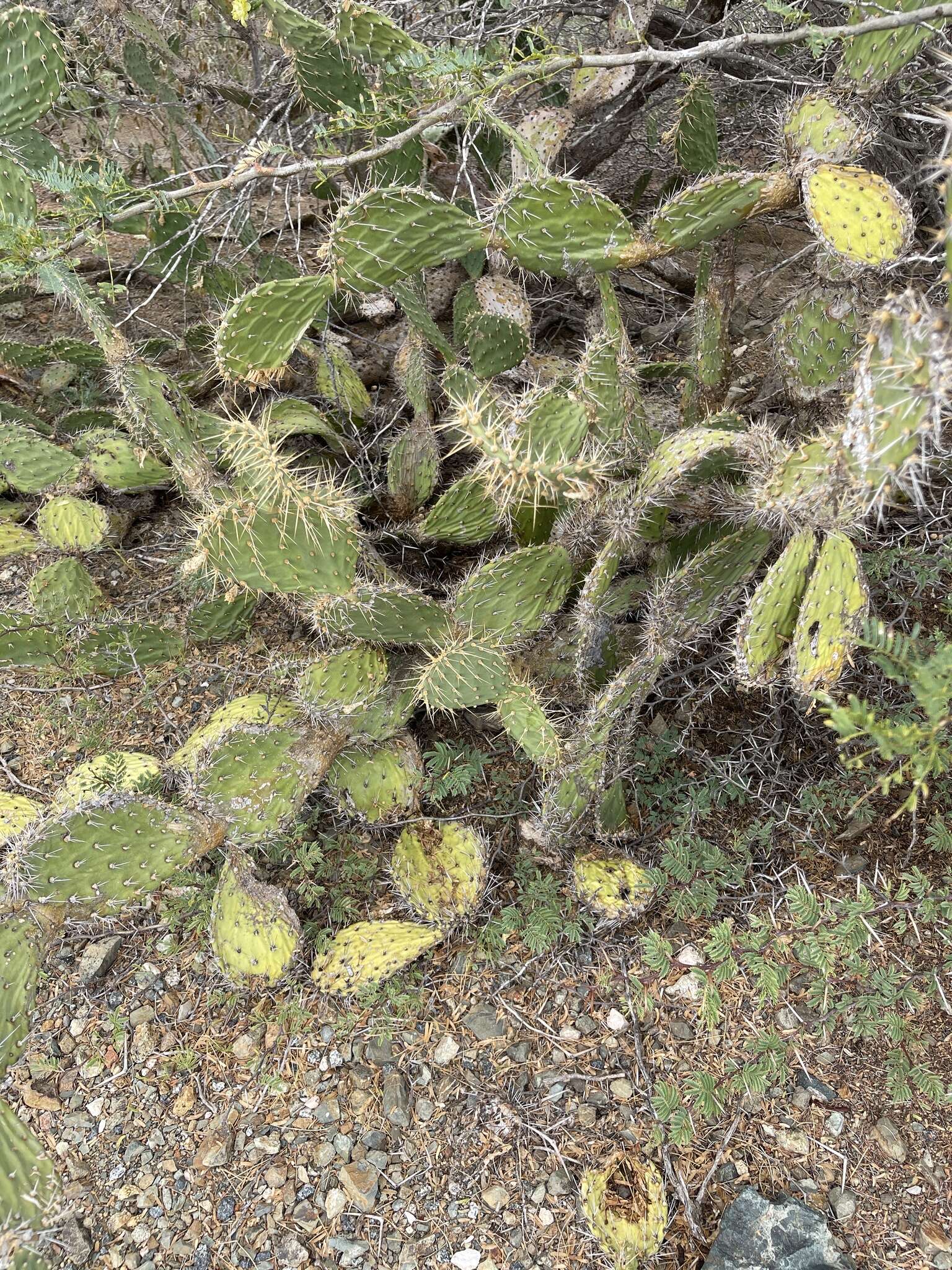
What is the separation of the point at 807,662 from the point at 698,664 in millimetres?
665

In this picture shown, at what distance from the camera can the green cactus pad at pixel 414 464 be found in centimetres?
254

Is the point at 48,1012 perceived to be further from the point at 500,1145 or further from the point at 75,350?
the point at 75,350

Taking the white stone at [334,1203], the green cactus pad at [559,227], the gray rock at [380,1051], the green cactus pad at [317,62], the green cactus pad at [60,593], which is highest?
the green cactus pad at [317,62]

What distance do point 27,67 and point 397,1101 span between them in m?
2.81

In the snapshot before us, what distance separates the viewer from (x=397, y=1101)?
6.18 feet

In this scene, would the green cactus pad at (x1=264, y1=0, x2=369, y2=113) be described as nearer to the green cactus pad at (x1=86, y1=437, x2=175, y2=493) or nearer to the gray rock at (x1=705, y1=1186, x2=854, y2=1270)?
the green cactus pad at (x1=86, y1=437, x2=175, y2=493)

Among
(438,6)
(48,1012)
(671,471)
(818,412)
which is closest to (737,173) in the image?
(818,412)

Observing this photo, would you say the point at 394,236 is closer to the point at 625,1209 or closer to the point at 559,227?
the point at 559,227

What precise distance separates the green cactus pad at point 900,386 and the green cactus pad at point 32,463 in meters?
2.42

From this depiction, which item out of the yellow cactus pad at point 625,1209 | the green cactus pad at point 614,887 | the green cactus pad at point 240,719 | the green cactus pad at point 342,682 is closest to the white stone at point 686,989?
the green cactus pad at point 614,887

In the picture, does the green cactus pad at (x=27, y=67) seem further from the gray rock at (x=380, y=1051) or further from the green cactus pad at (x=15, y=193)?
the gray rock at (x=380, y=1051)

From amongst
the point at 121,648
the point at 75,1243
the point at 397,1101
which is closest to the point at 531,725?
the point at 397,1101

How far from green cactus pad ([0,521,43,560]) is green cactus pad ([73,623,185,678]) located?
50 cm

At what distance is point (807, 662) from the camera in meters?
1.53
